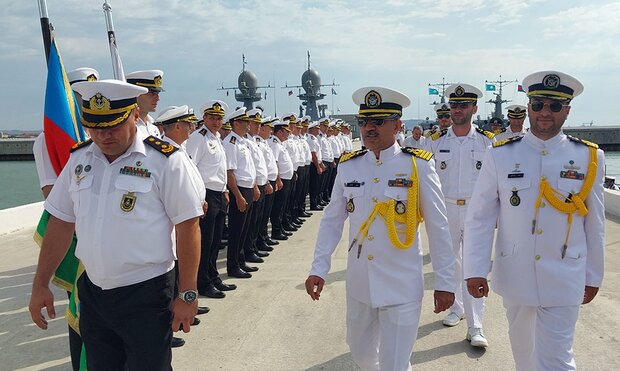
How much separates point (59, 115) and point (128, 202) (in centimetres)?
182

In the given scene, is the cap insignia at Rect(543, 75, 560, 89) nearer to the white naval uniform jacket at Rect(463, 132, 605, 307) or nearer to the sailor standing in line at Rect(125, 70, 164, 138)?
the white naval uniform jacket at Rect(463, 132, 605, 307)

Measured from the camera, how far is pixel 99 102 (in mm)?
2322

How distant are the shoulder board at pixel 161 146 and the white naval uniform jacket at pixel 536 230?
184 centimetres

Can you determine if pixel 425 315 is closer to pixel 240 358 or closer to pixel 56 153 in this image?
pixel 240 358

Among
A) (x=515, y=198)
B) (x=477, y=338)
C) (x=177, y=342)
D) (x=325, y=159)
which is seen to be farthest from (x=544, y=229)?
(x=325, y=159)

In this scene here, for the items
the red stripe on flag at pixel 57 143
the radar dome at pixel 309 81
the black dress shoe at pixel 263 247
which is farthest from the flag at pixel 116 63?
the radar dome at pixel 309 81

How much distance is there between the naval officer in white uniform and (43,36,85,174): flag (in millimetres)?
2139

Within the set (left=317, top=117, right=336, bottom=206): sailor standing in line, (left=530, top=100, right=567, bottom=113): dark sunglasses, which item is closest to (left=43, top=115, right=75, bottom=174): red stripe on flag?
(left=530, top=100, right=567, bottom=113): dark sunglasses

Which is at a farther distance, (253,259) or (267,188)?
(267,188)

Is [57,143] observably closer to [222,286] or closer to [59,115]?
[59,115]

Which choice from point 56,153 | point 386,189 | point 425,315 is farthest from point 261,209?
point 386,189

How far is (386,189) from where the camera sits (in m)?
2.77

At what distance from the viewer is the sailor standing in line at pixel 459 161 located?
4352 mm

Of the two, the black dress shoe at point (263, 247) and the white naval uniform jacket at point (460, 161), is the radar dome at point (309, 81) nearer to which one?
the black dress shoe at point (263, 247)
